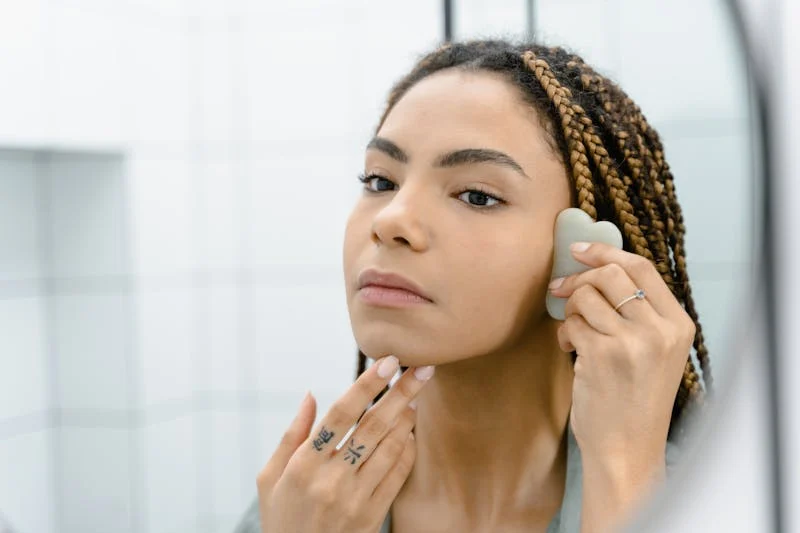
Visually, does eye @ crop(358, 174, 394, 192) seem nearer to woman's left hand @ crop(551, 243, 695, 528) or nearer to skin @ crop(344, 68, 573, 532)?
skin @ crop(344, 68, 573, 532)

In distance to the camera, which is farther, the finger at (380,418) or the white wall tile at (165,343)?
the white wall tile at (165,343)

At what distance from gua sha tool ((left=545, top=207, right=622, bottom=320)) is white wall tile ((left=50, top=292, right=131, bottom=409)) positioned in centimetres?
74

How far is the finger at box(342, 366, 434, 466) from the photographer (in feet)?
1.33

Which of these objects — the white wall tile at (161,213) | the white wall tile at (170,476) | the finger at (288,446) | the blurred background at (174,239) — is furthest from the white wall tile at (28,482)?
the finger at (288,446)

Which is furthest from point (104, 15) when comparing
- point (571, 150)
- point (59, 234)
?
point (571, 150)

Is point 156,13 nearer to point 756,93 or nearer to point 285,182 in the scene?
point 285,182

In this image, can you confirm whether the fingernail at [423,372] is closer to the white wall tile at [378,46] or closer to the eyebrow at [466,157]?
the eyebrow at [466,157]

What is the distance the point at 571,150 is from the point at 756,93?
0.34 ft

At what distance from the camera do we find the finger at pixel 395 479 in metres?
0.43

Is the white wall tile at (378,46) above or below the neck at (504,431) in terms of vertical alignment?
above

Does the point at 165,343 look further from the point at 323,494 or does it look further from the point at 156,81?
the point at 323,494

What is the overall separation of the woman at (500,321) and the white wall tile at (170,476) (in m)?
0.66

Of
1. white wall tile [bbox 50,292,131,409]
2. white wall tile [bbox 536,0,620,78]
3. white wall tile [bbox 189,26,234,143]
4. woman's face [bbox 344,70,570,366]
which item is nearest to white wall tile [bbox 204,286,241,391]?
white wall tile [bbox 50,292,131,409]

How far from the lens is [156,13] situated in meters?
1.04
